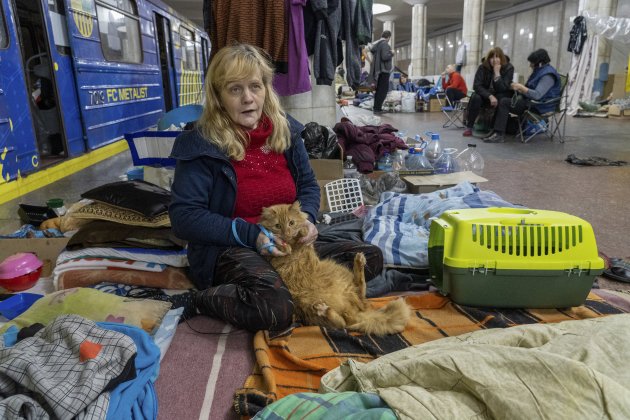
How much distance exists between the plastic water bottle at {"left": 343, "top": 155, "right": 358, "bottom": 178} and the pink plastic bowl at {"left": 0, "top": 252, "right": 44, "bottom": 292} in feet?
8.68

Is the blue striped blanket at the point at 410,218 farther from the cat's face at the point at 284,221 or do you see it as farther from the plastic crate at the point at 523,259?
the cat's face at the point at 284,221

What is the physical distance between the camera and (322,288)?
77.9 inches

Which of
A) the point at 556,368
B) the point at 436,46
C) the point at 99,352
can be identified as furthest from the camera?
the point at 436,46

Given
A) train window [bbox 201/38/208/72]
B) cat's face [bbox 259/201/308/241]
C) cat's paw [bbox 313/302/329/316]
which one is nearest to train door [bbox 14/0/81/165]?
cat's face [bbox 259/201/308/241]

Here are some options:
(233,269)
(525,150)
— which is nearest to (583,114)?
(525,150)

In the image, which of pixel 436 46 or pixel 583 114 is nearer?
pixel 583 114

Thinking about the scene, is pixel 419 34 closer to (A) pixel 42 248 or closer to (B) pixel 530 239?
(B) pixel 530 239

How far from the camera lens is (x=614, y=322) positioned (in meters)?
1.50

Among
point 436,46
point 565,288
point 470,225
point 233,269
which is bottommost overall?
point 565,288

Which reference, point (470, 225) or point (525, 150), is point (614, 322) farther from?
point (525, 150)

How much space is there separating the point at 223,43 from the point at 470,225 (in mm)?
2718

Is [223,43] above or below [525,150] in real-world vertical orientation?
above

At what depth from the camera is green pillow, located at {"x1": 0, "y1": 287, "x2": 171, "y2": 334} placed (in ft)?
5.96

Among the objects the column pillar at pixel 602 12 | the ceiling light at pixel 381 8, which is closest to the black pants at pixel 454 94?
the column pillar at pixel 602 12
